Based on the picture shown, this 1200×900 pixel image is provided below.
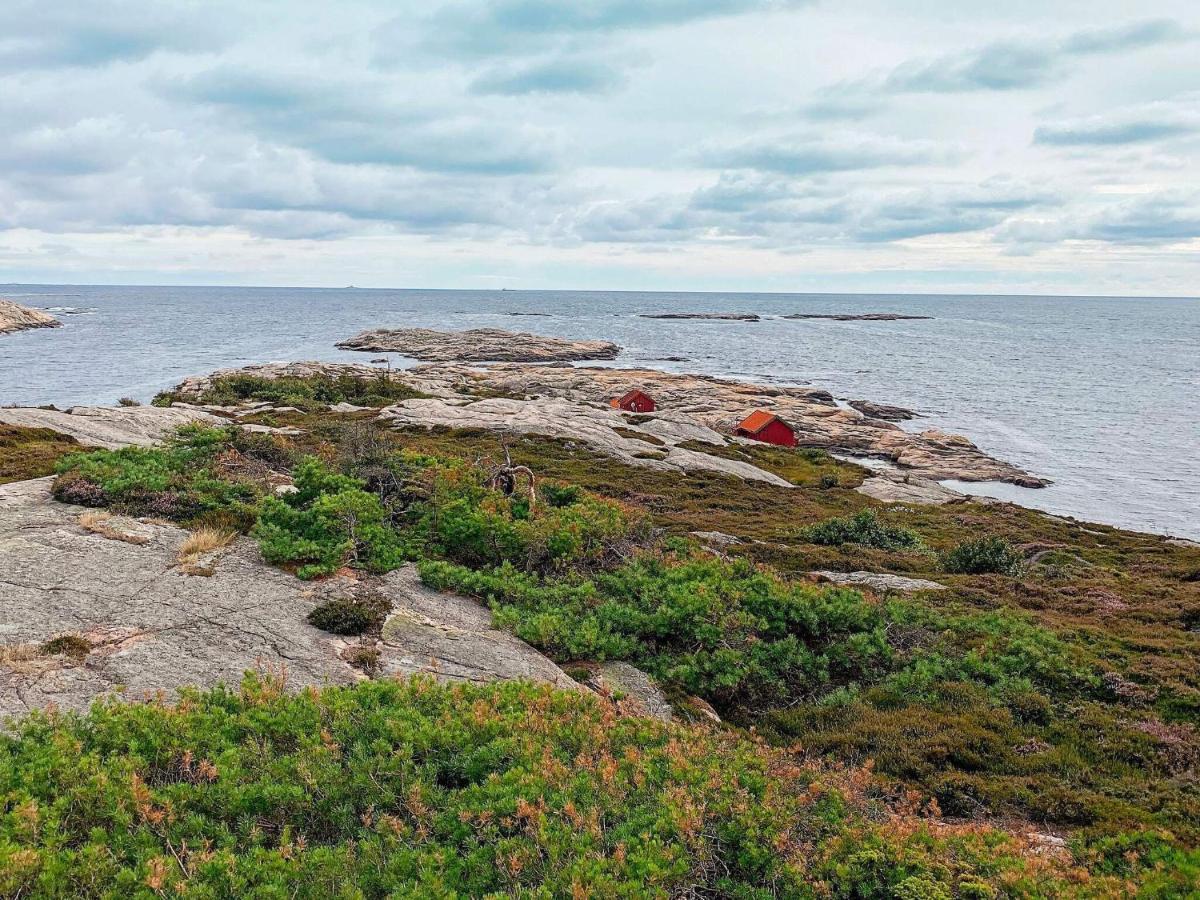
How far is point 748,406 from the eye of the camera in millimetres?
81375

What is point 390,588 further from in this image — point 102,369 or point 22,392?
point 102,369

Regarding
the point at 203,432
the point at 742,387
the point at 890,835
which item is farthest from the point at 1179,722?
the point at 742,387

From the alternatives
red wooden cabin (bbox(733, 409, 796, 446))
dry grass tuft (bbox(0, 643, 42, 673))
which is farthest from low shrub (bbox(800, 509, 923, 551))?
red wooden cabin (bbox(733, 409, 796, 446))

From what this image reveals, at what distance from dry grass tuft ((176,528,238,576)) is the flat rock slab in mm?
14543

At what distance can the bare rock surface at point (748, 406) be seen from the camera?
205 feet

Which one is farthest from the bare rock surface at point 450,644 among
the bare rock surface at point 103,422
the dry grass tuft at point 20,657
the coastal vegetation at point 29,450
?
the bare rock surface at point 103,422

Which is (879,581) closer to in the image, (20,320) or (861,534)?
(861,534)

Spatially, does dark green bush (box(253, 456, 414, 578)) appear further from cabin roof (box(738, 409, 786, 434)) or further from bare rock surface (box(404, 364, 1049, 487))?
cabin roof (box(738, 409, 786, 434))

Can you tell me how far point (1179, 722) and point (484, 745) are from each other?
1175 cm

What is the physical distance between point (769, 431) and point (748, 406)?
15237 millimetres

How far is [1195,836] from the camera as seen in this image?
8359 mm

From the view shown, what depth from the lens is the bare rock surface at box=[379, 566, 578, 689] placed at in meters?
10.2

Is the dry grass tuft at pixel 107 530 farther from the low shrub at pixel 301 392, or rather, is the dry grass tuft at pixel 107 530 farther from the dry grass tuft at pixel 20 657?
A: the low shrub at pixel 301 392

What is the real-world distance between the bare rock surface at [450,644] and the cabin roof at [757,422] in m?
56.4
